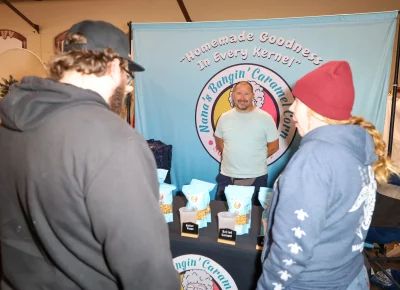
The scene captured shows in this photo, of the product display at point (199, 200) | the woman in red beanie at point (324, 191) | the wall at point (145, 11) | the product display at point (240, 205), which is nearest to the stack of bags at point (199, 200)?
the product display at point (199, 200)

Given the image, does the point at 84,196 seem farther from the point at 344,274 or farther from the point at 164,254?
the point at 344,274

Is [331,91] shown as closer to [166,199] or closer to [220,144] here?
[166,199]

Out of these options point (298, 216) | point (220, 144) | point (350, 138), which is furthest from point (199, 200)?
point (220, 144)

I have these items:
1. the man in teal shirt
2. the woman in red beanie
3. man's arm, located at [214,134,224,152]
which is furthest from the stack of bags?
man's arm, located at [214,134,224,152]

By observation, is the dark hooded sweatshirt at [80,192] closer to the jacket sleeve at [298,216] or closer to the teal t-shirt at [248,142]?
the jacket sleeve at [298,216]

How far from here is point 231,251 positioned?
4.58 ft

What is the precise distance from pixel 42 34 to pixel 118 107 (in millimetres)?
4638

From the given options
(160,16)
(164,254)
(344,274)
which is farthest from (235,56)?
(164,254)

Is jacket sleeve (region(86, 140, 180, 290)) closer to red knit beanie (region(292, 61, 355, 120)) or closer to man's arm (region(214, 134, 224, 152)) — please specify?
red knit beanie (region(292, 61, 355, 120))

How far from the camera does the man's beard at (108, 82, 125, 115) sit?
0.84m

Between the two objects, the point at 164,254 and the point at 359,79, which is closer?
the point at 164,254

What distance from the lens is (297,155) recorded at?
949 mm

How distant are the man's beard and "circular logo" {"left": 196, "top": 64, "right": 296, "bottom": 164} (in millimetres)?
2079

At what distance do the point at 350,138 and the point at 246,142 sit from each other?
1.73m
